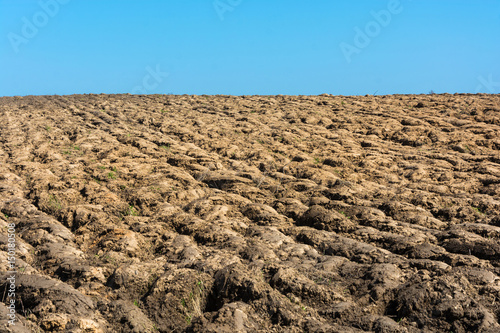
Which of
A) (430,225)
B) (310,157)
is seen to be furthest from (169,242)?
(310,157)

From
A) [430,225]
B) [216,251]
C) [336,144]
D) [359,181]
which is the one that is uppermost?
[336,144]

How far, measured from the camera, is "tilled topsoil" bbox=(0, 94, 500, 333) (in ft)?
15.5

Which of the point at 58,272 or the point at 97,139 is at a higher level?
the point at 97,139

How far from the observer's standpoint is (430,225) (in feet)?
22.7

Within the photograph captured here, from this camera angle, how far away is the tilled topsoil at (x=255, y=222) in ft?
15.5

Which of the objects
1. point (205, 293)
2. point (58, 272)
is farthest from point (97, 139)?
point (205, 293)

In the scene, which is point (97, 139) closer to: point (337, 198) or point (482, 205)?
point (337, 198)

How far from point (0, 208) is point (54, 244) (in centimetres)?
167

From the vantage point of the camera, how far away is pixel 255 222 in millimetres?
7262

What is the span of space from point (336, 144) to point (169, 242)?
5749 millimetres

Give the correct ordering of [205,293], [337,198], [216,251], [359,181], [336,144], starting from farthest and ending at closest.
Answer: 1. [336,144]
2. [359,181]
3. [337,198]
4. [216,251]
5. [205,293]

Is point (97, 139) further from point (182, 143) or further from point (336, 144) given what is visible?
point (336, 144)

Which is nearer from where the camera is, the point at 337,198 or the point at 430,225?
Answer: the point at 430,225

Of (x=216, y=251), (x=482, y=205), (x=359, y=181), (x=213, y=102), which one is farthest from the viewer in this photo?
(x=213, y=102)
